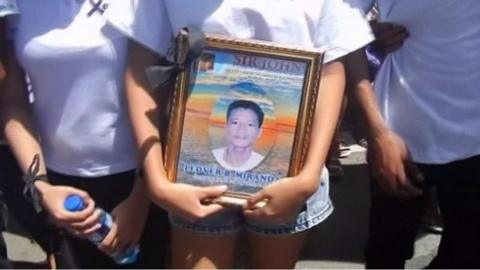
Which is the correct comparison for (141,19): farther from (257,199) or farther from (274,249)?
(274,249)

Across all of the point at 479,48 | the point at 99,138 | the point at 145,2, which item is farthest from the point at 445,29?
the point at 99,138

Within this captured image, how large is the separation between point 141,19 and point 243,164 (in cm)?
41

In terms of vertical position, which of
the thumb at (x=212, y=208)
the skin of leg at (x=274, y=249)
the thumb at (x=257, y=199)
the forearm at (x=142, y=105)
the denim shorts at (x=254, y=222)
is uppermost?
the forearm at (x=142, y=105)

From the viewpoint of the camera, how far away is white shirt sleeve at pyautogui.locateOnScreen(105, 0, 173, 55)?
7.28 ft

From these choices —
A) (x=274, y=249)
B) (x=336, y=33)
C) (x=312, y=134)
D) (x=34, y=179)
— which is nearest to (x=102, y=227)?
(x=34, y=179)

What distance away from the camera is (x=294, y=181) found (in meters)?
2.16

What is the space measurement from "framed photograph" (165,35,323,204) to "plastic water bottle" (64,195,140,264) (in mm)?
227

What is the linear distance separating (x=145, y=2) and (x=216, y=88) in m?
0.27

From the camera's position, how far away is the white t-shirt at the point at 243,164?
7.19 ft

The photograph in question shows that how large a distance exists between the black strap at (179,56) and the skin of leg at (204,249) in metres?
0.37

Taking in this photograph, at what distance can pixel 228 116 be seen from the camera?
2174 millimetres

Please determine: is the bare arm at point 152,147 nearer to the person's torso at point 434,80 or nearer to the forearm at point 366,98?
the forearm at point 366,98

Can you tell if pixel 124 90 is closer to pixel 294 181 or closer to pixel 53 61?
pixel 53 61


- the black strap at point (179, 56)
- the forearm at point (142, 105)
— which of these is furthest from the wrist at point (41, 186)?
the black strap at point (179, 56)
